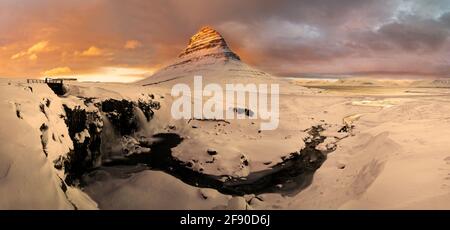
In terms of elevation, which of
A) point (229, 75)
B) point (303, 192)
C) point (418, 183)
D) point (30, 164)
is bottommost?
point (303, 192)

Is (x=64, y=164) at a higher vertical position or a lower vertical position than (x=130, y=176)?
higher

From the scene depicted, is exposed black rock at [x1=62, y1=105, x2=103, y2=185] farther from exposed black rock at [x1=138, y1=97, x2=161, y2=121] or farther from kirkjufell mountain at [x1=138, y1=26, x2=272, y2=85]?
kirkjufell mountain at [x1=138, y1=26, x2=272, y2=85]

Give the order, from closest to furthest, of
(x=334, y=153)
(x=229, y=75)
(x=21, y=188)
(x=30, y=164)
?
(x=21, y=188), (x=30, y=164), (x=334, y=153), (x=229, y=75)

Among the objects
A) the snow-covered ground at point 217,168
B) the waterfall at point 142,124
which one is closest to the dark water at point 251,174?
the snow-covered ground at point 217,168

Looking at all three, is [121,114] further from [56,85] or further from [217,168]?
[217,168]

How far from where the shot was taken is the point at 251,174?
25.7 meters

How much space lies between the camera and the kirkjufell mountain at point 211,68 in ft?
469

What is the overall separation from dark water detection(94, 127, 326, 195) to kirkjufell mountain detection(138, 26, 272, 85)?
101 meters

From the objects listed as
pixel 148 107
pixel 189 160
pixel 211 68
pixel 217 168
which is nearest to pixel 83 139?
pixel 189 160

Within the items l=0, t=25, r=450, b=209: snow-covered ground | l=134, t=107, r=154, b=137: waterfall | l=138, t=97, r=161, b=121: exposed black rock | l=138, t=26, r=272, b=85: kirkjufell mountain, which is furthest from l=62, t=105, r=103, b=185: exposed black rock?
l=138, t=26, r=272, b=85: kirkjufell mountain
